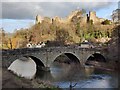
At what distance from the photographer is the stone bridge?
90.4 feet

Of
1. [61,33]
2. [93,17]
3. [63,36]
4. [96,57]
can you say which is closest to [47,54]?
[96,57]

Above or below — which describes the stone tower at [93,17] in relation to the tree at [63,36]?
above

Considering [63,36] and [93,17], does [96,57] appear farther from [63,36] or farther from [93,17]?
[93,17]

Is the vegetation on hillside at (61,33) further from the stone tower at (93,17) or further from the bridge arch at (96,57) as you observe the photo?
the bridge arch at (96,57)

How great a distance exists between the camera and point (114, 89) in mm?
21375

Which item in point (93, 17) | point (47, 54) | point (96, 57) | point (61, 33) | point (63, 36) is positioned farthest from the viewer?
point (93, 17)

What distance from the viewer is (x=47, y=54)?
3347cm

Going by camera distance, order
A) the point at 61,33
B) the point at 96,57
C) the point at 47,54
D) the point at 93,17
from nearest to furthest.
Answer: the point at 47,54 → the point at 96,57 → the point at 61,33 → the point at 93,17

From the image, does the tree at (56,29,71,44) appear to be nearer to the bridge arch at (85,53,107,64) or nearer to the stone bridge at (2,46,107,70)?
the bridge arch at (85,53,107,64)

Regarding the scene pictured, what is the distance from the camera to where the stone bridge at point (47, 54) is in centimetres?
2755

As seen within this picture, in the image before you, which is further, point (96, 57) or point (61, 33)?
point (61, 33)

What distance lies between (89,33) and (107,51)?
20100mm

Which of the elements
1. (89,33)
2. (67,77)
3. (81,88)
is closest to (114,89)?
(81,88)

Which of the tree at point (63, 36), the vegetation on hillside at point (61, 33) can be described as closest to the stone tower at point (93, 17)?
the vegetation on hillside at point (61, 33)
